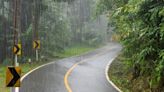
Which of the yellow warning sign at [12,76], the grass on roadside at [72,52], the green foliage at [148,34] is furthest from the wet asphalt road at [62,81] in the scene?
the grass on roadside at [72,52]

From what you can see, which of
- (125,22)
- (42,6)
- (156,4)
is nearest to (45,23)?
(42,6)

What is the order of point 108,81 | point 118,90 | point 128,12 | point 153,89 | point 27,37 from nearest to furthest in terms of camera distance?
point 153,89, point 128,12, point 118,90, point 108,81, point 27,37

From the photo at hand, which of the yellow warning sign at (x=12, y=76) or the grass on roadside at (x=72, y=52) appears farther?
the grass on roadside at (x=72, y=52)

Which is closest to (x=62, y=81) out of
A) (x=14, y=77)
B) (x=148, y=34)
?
(x=148, y=34)

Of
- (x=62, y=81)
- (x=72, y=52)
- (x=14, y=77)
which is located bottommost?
(x=72, y=52)

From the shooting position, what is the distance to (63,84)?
20.8 meters

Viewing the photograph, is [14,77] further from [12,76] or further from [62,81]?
[62,81]

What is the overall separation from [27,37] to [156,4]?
24.6 metres

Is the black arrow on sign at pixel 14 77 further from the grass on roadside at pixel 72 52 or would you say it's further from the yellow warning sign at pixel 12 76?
the grass on roadside at pixel 72 52

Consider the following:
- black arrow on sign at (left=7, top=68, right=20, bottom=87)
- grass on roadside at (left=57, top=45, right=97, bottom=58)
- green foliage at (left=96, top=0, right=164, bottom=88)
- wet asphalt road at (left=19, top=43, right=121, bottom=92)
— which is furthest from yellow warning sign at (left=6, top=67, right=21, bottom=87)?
grass on roadside at (left=57, top=45, right=97, bottom=58)

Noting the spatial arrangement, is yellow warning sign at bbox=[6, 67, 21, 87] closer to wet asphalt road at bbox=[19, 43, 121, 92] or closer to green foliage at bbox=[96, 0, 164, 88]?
green foliage at bbox=[96, 0, 164, 88]

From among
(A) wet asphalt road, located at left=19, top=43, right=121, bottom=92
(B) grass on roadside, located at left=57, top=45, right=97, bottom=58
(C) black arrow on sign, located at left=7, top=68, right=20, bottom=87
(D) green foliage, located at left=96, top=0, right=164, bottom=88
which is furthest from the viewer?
(B) grass on roadside, located at left=57, top=45, right=97, bottom=58

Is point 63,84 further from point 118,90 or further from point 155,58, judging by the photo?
point 155,58

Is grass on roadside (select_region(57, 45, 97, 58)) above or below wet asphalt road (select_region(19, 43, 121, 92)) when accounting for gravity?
below
